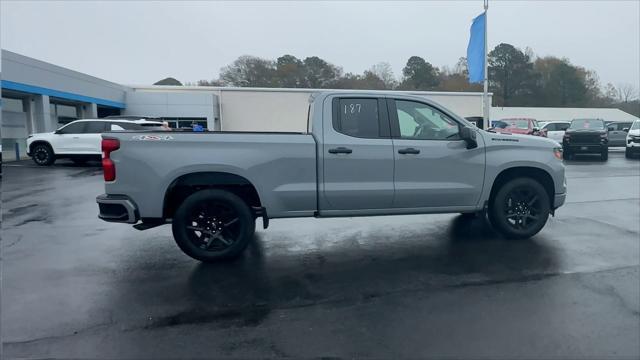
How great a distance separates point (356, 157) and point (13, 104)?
23488 millimetres

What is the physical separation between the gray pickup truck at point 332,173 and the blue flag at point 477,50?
13727mm

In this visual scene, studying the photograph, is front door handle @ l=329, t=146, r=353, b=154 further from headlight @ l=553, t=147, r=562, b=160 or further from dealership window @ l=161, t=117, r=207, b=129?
dealership window @ l=161, t=117, r=207, b=129

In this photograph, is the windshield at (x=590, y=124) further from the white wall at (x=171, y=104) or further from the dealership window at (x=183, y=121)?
the dealership window at (x=183, y=121)

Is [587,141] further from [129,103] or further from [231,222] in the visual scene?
[129,103]

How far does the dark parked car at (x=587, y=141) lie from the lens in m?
18.6

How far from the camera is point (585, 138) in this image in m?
18.8

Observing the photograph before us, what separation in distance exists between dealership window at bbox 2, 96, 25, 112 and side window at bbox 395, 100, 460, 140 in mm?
23079

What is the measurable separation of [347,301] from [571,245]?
360 cm

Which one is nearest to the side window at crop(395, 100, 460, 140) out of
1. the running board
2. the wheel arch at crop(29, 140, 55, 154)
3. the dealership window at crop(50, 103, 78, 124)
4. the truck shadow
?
the truck shadow

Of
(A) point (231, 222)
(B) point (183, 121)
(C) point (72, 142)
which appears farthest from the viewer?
(B) point (183, 121)

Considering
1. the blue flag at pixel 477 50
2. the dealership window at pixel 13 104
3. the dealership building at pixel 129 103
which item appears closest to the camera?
the blue flag at pixel 477 50

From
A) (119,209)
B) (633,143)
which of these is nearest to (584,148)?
(633,143)

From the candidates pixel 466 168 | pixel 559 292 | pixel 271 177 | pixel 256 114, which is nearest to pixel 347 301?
pixel 271 177

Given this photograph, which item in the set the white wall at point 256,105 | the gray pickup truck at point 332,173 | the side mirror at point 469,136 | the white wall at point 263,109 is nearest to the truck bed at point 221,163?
the gray pickup truck at point 332,173
